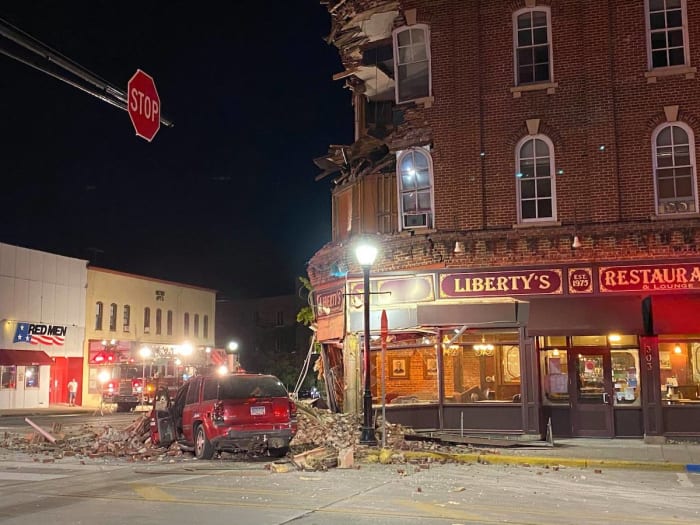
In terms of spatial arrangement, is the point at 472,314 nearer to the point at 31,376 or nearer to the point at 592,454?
the point at 592,454

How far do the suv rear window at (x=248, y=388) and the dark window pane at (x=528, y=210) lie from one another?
731 centimetres

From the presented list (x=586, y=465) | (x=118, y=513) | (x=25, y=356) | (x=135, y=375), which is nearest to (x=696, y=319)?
(x=586, y=465)

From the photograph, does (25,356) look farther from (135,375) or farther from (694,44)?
(694,44)

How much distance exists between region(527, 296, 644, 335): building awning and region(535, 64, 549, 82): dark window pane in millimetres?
5371

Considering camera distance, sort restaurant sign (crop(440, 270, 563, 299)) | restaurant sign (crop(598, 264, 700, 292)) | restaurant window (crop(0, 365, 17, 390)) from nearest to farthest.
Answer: restaurant sign (crop(598, 264, 700, 292))
restaurant sign (crop(440, 270, 563, 299))
restaurant window (crop(0, 365, 17, 390))

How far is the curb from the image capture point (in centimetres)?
1470

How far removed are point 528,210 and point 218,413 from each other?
884 cm

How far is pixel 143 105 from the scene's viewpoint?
1127 cm

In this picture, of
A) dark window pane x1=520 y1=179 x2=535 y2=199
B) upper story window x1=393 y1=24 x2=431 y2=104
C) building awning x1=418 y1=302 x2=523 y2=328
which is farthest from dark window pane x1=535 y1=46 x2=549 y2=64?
building awning x1=418 y1=302 x2=523 y2=328

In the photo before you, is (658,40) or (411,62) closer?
(658,40)

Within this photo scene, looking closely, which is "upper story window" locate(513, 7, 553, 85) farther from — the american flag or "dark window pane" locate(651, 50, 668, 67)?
the american flag

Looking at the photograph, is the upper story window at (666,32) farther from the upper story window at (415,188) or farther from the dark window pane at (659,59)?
the upper story window at (415,188)

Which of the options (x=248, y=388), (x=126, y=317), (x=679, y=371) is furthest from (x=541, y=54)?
Answer: (x=126, y=317)

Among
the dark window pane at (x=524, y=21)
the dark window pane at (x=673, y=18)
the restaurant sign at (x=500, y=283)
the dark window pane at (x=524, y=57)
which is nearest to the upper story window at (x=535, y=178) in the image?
the restaurant sign at (x=500, y=283)
